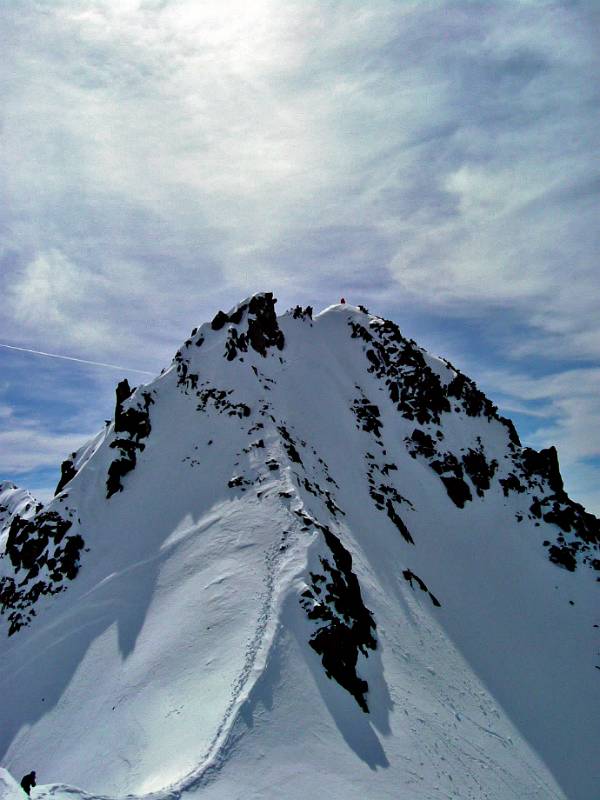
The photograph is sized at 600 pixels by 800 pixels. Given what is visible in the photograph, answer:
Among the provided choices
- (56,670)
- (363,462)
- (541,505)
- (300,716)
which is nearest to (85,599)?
(56,670)

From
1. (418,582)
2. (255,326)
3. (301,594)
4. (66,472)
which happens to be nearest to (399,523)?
(418,582)

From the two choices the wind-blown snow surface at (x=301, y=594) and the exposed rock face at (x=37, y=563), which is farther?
the exposed rock face at (x=37, y=563)

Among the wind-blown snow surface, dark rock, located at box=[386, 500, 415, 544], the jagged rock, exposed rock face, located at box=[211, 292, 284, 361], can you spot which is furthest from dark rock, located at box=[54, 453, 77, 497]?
the jagged rock

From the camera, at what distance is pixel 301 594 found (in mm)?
21250

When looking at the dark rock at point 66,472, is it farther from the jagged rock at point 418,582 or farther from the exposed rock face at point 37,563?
the jagged rock at point 418,582

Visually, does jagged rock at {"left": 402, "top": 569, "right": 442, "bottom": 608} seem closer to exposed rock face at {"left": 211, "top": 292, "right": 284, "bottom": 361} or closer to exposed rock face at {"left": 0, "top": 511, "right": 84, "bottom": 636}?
exposed rock face at {"left": 0, "top": 511, "right": 84, "bottom": 636}

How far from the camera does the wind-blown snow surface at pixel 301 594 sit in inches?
658

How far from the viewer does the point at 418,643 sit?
28500mm

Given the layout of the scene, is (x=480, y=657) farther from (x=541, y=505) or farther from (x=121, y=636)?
(x=541, y=505)

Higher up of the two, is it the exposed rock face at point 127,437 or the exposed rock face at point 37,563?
the exposed rock face at point 127,437

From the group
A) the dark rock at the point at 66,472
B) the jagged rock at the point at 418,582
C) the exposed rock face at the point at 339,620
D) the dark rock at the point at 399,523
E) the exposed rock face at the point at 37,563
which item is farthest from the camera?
the dark rock at the point at 66,472

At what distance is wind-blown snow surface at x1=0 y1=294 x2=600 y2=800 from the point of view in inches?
658

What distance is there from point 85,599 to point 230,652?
1785cm

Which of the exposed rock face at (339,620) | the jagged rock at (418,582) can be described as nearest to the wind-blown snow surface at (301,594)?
the exposed rock face at (339,620)
